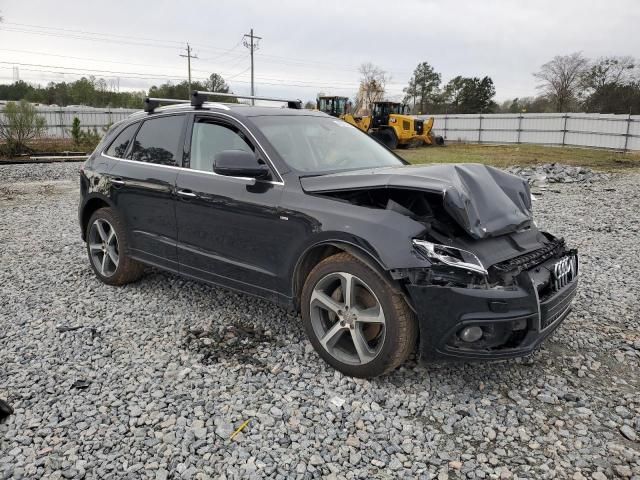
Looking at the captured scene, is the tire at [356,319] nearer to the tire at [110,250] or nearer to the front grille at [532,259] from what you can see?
the front grille at [532,259]

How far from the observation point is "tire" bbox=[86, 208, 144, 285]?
4.79 meters

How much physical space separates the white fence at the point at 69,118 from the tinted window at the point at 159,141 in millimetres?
26754

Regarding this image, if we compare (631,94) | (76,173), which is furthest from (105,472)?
(631,94)

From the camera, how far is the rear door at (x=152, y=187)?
14.0ft

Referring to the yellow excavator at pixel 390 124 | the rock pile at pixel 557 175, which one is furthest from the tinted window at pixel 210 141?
the yellow excavator at pixel 390 124

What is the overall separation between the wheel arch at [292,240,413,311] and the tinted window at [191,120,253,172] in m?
1.07

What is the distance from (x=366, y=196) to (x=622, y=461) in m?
2.01

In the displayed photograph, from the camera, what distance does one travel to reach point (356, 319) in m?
3.14

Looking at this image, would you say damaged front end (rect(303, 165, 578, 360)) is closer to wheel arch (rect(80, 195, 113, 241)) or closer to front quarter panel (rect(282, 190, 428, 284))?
front quarter panel (rect(282, 190, 428, 284))

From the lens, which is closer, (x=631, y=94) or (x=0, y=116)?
(x=0, y=116)

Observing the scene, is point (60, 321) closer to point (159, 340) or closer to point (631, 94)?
point (159, 340)

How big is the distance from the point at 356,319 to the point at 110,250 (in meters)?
3.00

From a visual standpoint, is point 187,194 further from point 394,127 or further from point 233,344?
point 394,127

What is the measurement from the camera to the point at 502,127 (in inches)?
1291
